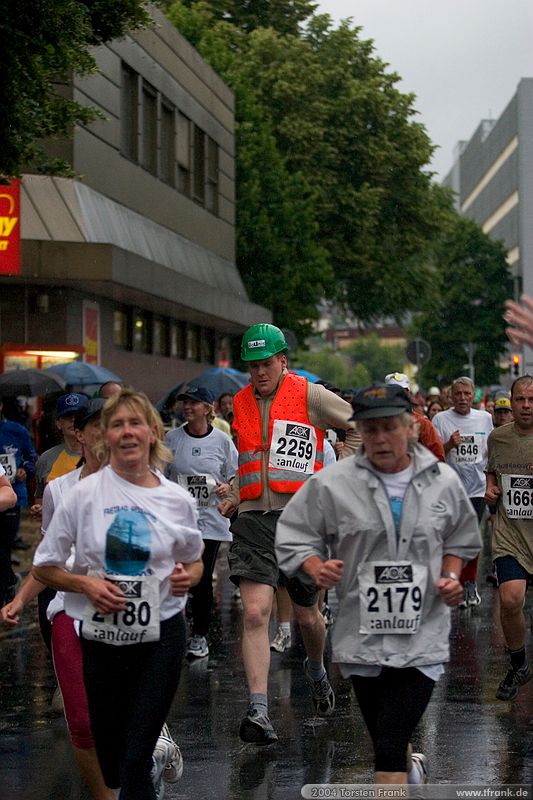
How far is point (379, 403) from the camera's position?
5.53 meters

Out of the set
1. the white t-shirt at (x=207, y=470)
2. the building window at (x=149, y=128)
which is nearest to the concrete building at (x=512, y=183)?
the building window at (x=149, y=128)

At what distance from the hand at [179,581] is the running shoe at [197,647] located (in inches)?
223

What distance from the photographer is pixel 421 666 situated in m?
5.57

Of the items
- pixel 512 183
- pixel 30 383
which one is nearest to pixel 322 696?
pixel 30 383

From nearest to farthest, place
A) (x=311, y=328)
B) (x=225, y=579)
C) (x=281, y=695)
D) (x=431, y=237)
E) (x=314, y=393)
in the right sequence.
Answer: (x=314, y=393) < (x=281, y=695) < (x=225, y=579) < (x=311, y=328) < (x=431, y=237)

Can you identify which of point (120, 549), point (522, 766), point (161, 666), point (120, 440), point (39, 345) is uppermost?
point (39, 345)

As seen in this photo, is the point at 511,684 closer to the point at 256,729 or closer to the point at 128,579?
the point at 256,729

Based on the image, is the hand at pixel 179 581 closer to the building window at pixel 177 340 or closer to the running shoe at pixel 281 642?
the running shoe at pixel 281 642

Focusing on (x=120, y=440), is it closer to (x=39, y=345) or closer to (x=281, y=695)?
(x=281, y=695)

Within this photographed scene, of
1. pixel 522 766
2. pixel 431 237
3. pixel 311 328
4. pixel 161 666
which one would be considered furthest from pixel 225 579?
pixel 431 237

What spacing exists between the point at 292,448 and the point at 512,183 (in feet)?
320

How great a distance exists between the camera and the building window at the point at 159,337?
3425 cm

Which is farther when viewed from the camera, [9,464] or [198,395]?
[9,464]

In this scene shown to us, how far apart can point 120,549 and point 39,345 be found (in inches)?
829
